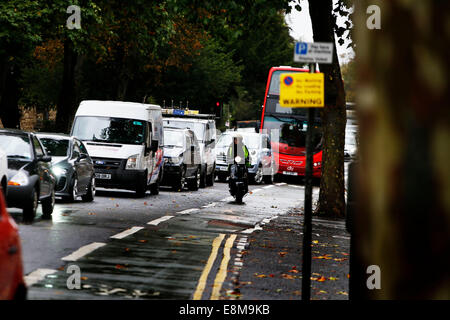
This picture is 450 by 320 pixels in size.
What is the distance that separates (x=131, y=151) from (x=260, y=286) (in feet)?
50.4

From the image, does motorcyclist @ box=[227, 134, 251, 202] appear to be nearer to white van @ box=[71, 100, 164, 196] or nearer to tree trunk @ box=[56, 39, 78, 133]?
white van @ box=[71, 100, 164, 196]

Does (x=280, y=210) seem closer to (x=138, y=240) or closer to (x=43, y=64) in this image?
(x=138, y=240)

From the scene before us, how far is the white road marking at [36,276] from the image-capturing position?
913cm

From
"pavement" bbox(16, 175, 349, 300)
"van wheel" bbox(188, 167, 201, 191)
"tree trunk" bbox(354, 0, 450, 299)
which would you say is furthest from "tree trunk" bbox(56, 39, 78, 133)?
"tree trunk" bbox(354, 0, 450, 299)

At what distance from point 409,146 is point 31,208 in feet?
43.7

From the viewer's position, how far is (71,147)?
21109 millimetres

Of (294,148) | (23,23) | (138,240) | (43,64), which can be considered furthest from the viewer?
(43,64)

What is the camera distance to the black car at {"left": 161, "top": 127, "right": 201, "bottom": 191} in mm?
29844

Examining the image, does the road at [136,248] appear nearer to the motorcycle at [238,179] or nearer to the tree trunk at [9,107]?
the motorcycle at [238,179]

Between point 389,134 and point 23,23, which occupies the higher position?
point 23,23

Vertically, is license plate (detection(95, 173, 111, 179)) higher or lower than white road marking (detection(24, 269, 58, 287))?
higher

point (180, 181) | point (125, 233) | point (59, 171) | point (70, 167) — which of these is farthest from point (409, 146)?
point (180, 181)

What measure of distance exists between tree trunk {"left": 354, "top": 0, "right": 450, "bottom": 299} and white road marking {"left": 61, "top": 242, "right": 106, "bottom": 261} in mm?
8518
